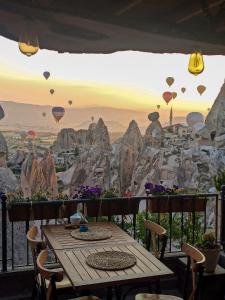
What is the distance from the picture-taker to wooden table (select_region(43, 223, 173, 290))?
7.87ft

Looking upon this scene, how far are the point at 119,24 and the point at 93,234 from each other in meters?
2.35

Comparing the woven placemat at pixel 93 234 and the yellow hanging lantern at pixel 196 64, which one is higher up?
the yellow hanging lantern at pixel 196 64

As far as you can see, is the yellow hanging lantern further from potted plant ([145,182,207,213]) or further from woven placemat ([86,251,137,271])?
woven placemat ([86,251,137,271])

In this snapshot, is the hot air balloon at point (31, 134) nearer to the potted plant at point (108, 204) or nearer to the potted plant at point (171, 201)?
the potted plant at point (108, 204)

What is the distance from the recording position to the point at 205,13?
4.03m

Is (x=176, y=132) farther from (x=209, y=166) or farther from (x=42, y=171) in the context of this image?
(x=42, y=171)

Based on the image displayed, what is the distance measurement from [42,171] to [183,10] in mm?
2808

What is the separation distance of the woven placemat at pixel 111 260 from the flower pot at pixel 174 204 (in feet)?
4.48

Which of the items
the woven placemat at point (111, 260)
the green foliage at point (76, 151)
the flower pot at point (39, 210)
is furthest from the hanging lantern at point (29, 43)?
the green foliage at point (76, 151)

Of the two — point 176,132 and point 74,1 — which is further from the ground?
point 74,1

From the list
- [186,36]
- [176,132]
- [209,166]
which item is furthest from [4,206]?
[209,166]

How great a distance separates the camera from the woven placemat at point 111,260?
8.48 ft

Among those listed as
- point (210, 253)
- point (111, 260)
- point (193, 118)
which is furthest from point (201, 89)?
point (111, 260)

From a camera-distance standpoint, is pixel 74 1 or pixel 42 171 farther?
pixel 42 171
